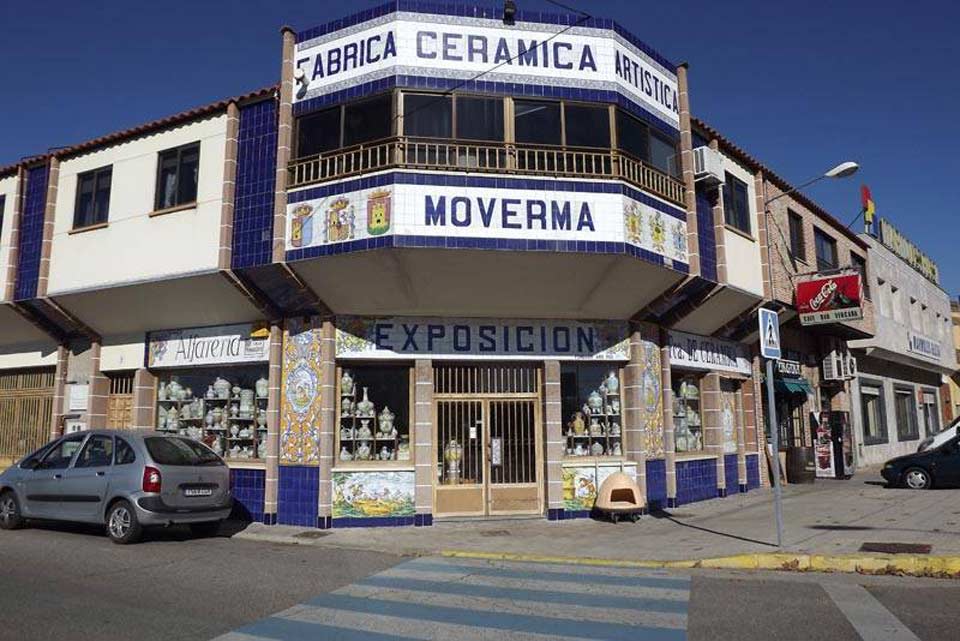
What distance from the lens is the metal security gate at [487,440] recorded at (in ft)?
41.7

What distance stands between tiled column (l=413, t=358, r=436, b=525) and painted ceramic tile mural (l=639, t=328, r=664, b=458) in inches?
157

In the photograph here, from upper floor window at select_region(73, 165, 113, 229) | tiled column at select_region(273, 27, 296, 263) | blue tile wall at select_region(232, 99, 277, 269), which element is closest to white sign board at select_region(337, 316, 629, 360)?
tiled column at select_region(273, 27, 296, 263)

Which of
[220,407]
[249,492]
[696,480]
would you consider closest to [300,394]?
[249,492]

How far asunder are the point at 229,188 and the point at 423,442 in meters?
5.81

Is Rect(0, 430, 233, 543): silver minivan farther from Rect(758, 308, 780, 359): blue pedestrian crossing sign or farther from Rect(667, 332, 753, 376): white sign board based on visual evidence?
Rect(667, 332, 753, 376): white sign board

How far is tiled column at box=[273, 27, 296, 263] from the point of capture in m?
12.2

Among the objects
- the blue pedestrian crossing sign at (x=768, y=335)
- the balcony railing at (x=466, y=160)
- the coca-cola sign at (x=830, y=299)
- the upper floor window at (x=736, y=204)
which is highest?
the upper floor window at (x=736, y=204)

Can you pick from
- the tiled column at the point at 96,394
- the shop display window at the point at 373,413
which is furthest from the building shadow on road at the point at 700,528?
the tiled column at the point at 96,394

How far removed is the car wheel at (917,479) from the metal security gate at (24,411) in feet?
64.9

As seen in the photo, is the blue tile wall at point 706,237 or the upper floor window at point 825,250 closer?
the blue tile wall at point 706,237

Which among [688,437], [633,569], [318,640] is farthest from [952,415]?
[318,640]

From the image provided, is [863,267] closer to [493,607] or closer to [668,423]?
[668,423]

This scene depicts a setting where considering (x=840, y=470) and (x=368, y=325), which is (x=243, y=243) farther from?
(x=840, y=470)

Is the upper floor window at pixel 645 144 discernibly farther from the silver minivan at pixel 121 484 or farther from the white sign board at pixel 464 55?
the silver minivan at pixel 121 484
